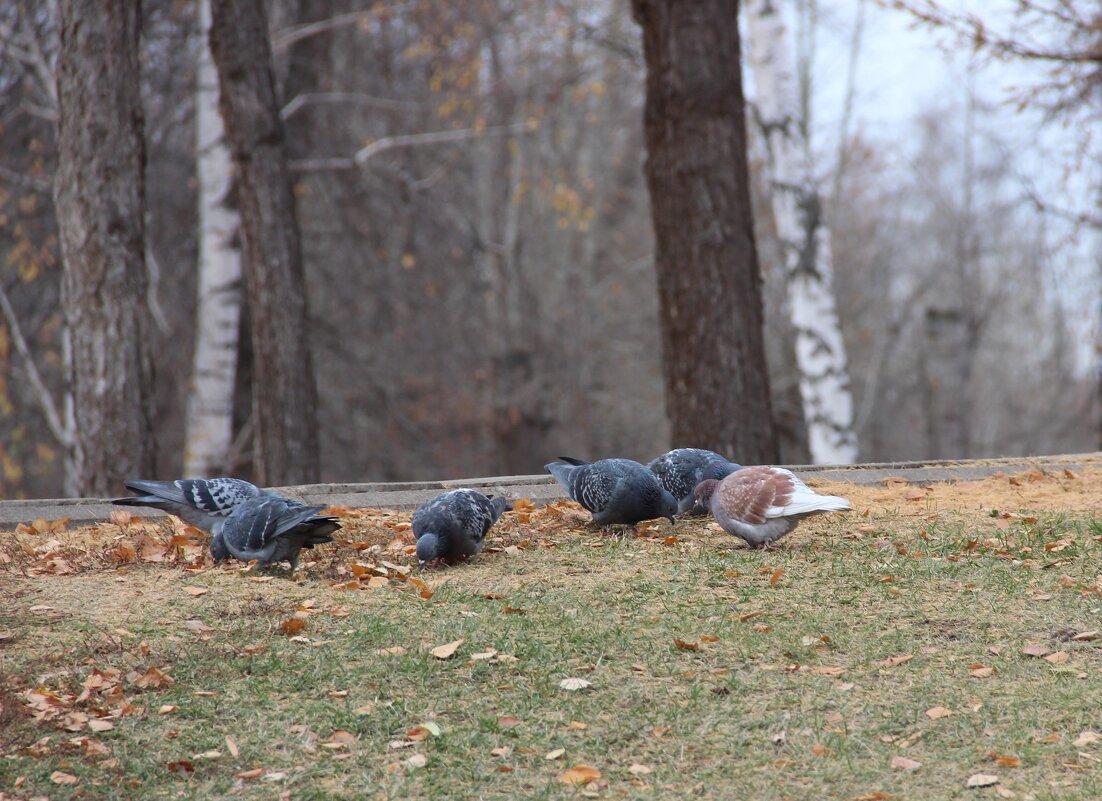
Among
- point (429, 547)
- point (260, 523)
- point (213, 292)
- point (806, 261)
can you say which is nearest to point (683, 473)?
point (429, 547)

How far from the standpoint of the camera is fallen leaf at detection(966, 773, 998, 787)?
3.24 m

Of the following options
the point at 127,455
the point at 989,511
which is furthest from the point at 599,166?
the point at 989,511

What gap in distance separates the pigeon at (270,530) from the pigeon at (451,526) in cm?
38

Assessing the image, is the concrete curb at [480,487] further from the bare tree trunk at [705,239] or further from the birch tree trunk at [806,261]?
the birch tree trunk at [806,261]

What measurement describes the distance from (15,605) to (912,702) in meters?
3.46

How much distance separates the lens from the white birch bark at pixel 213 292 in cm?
1293

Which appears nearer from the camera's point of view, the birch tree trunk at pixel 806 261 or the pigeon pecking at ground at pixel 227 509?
the pigeon pecking at ground at pixel 227 509

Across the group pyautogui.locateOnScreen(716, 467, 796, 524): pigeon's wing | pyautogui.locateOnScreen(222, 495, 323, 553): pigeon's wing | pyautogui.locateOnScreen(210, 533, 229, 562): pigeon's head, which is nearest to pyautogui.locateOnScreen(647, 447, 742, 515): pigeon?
pyautogui.locateOnScreen(716, 467, 796, 524): pigeon's wing

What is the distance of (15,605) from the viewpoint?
15.2 ft

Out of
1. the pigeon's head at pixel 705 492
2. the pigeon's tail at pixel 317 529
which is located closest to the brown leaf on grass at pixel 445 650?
the pigeon's tail at pixel 317 529

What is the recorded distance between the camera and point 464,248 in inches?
680

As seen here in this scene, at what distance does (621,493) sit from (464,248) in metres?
12.2

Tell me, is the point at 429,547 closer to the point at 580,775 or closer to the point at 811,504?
the point at 811,504

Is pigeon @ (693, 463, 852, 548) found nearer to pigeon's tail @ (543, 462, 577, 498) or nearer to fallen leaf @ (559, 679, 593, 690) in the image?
pigeon's tail @ (543, 462, 577, 498)
